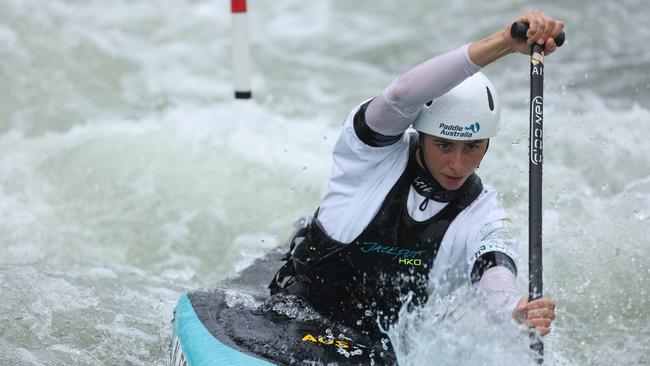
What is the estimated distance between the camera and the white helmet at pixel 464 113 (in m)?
3.32

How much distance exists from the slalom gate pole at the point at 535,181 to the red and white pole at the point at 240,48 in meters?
3.51

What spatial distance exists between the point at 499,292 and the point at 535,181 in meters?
0.36

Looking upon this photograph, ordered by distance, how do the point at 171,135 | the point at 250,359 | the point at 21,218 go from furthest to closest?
1. the point at 171,135
2. the point at 21,218
3. the point at 250,359

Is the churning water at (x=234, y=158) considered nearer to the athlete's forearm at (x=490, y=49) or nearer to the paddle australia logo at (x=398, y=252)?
the paddle australia logo at (x=398, y=252)

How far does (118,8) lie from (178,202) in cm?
416

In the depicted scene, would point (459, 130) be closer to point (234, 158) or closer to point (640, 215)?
point (640, 215)

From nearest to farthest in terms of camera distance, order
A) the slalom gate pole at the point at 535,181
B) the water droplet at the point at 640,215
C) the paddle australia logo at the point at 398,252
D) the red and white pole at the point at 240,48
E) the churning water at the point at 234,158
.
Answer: the slalom gate pole at the point at 535,181 < the paddle australia logo at the point at 398,252 < the churning water at the point at 234,158 < the water droplet at the point at 640,215 < the red and white pole at the point at 240,48

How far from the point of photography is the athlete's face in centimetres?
335

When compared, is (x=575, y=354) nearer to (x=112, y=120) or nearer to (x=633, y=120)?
(x=633, y=120)

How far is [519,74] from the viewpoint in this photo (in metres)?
8.71

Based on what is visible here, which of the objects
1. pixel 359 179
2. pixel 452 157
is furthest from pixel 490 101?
pixel 359 179

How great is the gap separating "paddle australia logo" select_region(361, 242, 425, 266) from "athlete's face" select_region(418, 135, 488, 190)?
10.0 inches

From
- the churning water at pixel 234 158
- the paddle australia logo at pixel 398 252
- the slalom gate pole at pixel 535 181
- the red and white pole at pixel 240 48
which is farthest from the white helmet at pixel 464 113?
the red and white pole at pixel 240 48

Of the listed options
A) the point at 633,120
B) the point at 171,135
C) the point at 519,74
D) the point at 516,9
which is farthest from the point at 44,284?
the point at 516,9
